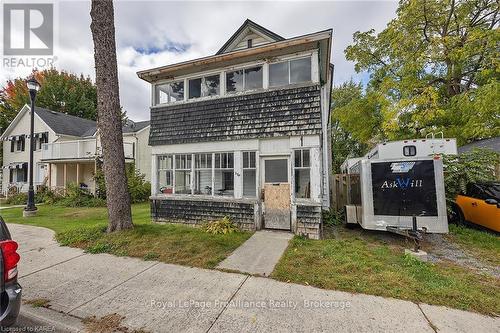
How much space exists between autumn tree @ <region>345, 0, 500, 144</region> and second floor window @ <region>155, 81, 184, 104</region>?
8549 mm

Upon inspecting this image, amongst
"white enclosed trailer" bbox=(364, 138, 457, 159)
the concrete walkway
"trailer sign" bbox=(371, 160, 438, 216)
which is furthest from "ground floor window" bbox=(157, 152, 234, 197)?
"white enclosed trailer" bbox=(364, 138, 457, 159)

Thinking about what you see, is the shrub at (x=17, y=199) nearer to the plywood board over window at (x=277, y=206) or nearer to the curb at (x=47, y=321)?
the curb at (x=47, y=321)

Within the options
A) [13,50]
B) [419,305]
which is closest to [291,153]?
[419,305]

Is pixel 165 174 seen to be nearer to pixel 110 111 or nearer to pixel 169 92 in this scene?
pixel 110 111

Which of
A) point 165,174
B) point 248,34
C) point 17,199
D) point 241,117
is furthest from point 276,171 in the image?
point 17,199

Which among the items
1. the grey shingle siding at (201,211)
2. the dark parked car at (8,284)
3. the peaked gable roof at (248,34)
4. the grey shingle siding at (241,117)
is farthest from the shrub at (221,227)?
the peaked gable roof at (248,34)

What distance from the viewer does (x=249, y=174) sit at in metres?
7.32

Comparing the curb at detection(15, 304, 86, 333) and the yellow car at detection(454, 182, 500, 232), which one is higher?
the yellow car at detection(454, 182, 500, 232)

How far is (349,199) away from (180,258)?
6.05 metres

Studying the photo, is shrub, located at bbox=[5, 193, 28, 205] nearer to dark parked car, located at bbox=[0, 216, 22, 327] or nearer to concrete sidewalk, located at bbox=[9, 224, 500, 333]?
concrete sidewalk, located at bbox=[9, 224, 500, 333]

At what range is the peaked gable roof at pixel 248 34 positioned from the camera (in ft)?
29.0

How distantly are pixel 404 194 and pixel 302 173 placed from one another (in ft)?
8.26

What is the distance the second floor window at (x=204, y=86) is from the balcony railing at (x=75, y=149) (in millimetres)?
11612

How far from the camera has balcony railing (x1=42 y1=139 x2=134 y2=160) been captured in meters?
16.8
